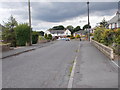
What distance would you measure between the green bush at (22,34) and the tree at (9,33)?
885 mm

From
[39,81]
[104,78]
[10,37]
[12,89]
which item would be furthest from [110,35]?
[10,37]

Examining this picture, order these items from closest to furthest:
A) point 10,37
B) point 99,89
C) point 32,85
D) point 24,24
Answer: point 99,89, point 32,85, point 10,37, point 24,24

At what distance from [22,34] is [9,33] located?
87.3 inches

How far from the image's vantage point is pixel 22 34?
2689cm

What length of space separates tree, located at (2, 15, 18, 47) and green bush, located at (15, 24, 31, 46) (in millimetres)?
885

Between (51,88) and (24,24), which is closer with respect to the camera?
(51,88)

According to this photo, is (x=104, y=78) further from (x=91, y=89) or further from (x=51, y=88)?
(x=51, y=88)

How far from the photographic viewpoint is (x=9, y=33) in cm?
2594

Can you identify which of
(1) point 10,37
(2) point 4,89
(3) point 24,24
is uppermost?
(3) point 24,24

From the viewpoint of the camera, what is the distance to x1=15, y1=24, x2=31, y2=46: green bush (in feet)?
87.7

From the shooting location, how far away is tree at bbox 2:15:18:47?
2572 centimetres

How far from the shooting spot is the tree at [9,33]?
25.7 m

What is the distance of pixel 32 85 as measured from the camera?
5.27m

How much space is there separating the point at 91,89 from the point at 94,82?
750 millimetres
